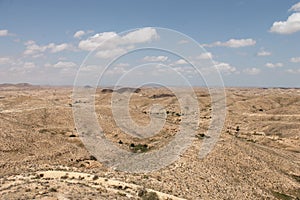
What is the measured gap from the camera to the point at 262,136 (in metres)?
89.8

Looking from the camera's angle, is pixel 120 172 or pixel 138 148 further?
pixel 138 148

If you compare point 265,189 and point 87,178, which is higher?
point 87,178

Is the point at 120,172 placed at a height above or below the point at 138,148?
above

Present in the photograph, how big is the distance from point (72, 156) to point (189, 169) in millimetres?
16878

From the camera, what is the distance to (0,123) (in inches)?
2320

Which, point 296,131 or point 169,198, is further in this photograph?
point 296,131

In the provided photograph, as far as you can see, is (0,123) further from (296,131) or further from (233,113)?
(233,113)

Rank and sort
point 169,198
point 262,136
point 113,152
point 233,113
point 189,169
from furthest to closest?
1. point 233,113
2. point 262,136
3. point 113,152
4. point 189,169
5. point 169,198

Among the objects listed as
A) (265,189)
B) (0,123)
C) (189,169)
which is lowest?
(265,189)

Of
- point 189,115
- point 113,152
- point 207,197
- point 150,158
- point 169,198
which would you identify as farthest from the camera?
point 189,115

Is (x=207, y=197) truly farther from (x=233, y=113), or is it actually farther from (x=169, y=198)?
(x=233, y=113)

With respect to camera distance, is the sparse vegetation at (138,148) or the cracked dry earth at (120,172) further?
the sparse vegetation at (138,148)

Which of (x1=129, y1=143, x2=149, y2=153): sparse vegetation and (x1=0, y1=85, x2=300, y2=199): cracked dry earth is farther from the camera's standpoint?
(x1=129, y1=143, x2=149, y2=153): sparse vegetation

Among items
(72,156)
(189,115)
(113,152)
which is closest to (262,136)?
(189,115)
